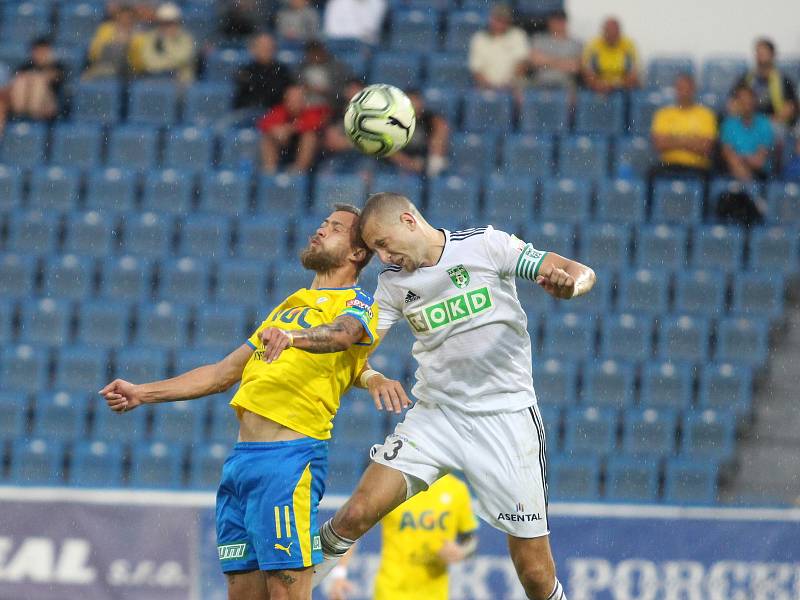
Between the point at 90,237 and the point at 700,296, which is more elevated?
the point at 90,237

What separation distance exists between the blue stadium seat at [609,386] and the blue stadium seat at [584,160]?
2196 mm

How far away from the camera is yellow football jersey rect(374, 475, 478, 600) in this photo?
8.23 m

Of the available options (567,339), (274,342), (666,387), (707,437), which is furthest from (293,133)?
(274,342)

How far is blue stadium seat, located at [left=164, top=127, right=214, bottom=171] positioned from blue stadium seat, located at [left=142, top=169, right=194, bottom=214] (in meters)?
0.26

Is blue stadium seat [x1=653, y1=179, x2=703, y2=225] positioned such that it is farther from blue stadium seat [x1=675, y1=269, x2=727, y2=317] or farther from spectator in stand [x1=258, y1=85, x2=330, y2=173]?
spectator in stand [x1=258, y1=85, x2=330, y2=173]

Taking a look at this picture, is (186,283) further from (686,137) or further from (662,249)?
(686,137)

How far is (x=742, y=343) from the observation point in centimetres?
1246

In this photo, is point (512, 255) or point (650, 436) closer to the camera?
point (512, 255)

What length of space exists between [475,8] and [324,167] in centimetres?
277

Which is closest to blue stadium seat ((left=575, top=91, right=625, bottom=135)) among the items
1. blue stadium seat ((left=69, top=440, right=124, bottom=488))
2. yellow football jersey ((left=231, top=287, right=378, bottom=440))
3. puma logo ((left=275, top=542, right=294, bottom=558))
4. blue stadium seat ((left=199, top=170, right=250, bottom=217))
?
blue stadium seat ((left=199, top=170, right=250, bottom=217))

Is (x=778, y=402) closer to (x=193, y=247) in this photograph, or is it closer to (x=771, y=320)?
(x=771, y=320)

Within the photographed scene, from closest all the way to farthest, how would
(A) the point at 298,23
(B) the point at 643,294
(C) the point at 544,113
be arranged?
(B) the point at 643,294 → (C) the point at 544,113 → (A) the point at 298,23

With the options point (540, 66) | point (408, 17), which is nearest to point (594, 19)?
point (540, 66)

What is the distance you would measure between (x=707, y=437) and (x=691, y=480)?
488 mm
